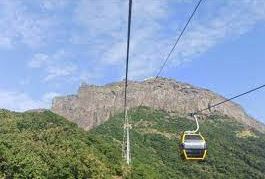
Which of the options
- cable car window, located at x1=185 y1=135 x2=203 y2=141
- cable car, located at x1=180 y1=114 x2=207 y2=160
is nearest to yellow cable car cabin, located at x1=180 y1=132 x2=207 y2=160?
cable car, located at x1=180 y1=114 x2=207 y2=160

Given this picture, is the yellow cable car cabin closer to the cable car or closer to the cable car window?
the cable car

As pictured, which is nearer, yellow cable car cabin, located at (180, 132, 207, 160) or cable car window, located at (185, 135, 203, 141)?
yellow cable car cabin, located at (180, 132, 207, 160)

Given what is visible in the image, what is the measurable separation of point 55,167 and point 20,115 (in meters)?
73.6

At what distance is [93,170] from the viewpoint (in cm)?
11731

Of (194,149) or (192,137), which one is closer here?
(194,149)

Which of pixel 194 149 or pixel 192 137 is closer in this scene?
pixel 194 149

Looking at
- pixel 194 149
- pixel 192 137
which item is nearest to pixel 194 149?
pixel 194 149

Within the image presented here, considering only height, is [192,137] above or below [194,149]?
above

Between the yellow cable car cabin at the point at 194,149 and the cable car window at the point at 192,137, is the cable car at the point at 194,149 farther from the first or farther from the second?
the cable car window at the point at 192,137

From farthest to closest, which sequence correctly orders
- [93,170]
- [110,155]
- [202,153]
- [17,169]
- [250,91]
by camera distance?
[110,155] < [93,170] < [17,169] < [202,153] < [250,91]

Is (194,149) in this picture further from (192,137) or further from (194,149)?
(192,137)

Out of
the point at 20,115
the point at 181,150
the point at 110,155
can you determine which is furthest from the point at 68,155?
the point at 181,150

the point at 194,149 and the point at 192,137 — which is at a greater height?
the point at 192,137

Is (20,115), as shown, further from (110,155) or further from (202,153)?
(202,153)
